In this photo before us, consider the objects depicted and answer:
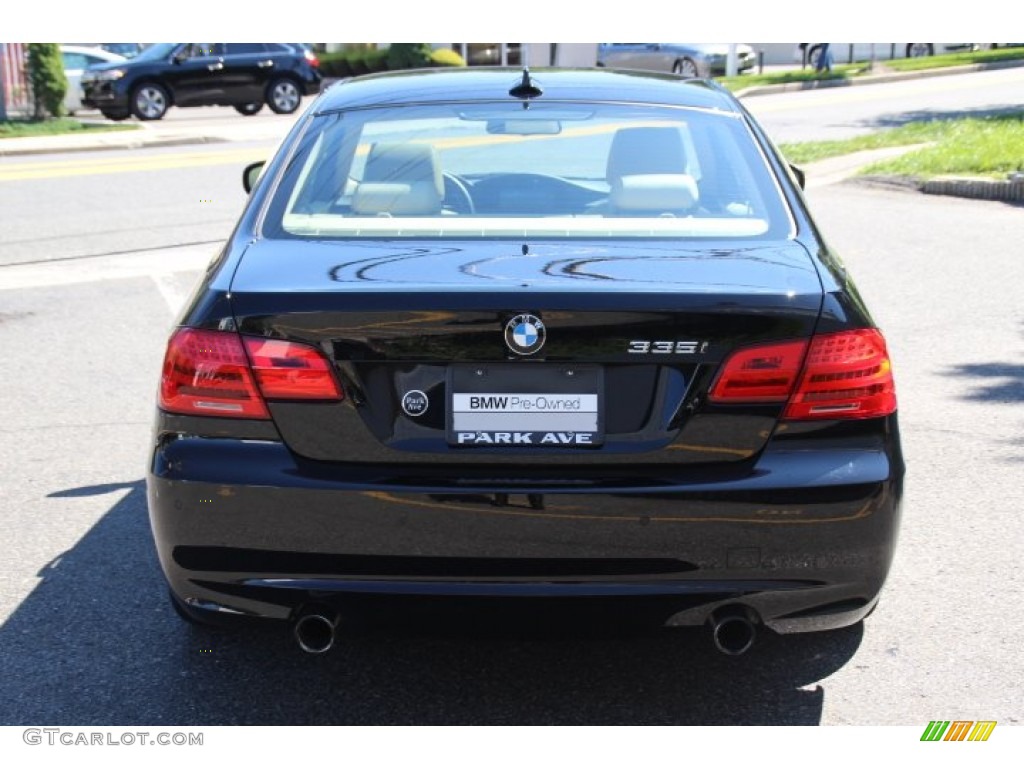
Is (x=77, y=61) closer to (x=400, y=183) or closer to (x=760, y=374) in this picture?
(x=400, y=183)

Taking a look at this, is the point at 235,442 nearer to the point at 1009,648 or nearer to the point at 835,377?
the point at 835,377

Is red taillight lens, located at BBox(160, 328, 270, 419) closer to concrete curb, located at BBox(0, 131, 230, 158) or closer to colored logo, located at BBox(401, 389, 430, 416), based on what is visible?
colored logo, located at BBox(401, 389, 430, 416)

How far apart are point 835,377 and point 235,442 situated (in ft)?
4.57

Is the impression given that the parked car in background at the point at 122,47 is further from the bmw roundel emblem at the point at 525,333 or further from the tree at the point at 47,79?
the bmw roundel emblem at the point at 525,333

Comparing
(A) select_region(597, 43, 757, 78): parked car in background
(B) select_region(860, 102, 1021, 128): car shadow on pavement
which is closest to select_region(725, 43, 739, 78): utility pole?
(A) select_region(597, 43, 757, 78): parked car in background

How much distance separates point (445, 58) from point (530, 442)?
38.1 m

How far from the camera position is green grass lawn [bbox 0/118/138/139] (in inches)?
959

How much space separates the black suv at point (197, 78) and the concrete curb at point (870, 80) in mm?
9171

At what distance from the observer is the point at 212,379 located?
3.48 m

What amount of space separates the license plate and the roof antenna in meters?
1.57
